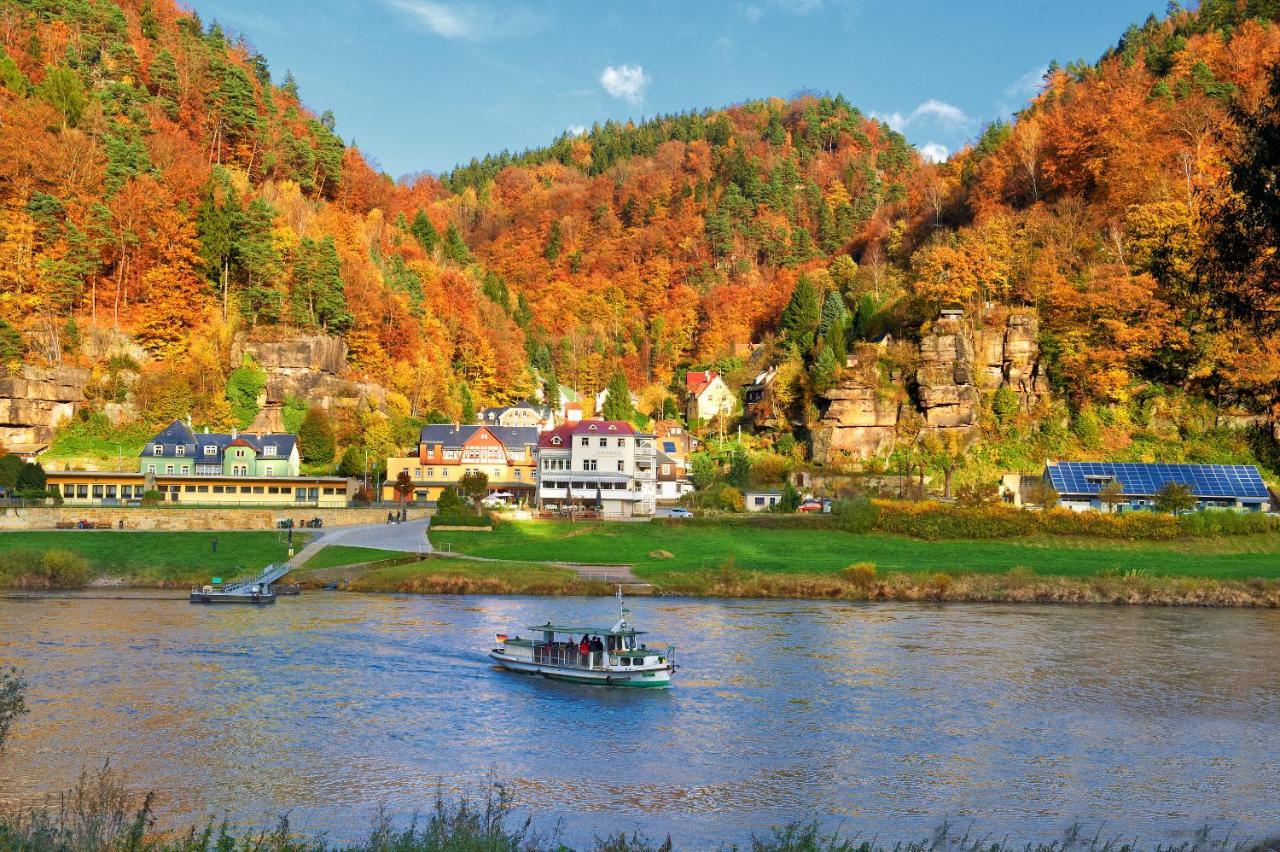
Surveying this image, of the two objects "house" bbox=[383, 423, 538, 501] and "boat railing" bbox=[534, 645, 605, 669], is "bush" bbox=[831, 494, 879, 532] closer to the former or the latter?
"house" bbox=[383, 423, 538, 501]

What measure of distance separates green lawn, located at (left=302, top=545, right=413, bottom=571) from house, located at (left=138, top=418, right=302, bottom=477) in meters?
28.9

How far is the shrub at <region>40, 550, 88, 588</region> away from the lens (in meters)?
57.8

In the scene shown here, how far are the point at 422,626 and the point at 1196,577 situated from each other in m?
43.5

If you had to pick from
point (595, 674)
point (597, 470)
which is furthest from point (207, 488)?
point (595, 674)

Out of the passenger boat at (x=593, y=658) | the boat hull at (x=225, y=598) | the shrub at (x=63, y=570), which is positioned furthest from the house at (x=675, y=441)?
the passenger boat at (x=593, y=658)

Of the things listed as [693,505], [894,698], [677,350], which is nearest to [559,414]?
[677,350]

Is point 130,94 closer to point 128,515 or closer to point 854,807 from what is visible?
point 128,515

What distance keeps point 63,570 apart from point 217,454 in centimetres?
3428

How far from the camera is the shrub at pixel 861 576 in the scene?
58.8 meters

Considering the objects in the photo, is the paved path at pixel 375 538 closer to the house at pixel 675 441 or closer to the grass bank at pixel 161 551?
the grass bank at pixel 161 551

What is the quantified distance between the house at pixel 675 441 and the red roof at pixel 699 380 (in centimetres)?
591

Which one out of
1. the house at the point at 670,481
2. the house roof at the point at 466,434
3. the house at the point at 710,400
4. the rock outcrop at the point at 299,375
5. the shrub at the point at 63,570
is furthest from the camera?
the house at the point at 710,400

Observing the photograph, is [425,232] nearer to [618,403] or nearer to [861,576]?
[618,403]

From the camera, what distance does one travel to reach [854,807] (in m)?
24.7
